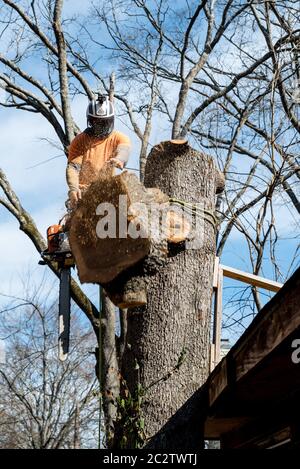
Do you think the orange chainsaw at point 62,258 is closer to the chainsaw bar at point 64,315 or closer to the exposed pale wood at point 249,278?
the chainsaw bar at point 64,315

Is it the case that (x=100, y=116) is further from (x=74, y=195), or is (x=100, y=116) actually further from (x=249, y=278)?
(x=249, y=278)

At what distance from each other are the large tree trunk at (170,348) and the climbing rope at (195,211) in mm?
29

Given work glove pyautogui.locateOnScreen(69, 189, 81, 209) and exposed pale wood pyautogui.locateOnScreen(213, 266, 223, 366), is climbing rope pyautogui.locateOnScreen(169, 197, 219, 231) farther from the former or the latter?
→ work glove pyautogui.locateOnScreen(69, 189, 81, 209)

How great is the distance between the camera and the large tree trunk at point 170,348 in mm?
4090

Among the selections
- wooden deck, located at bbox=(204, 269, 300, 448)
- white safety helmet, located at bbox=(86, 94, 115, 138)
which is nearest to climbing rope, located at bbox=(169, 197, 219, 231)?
wooden deck, located at bbox=(204, 269, 300, 448)

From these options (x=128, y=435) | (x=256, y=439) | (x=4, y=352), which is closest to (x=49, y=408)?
(x=4, y=352)

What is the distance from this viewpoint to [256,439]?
5.88 meters

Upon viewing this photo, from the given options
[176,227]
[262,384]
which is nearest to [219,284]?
[262,384]

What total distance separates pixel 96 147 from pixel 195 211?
223 cm

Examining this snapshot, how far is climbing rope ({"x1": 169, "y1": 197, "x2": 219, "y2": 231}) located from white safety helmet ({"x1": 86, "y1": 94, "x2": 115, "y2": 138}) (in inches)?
83.2

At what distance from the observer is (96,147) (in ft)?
21.4

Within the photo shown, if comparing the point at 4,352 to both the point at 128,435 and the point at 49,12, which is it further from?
the point at 128,435
